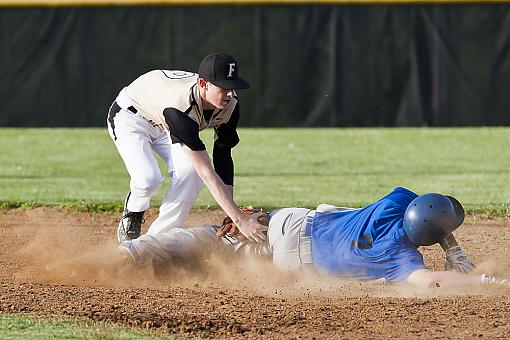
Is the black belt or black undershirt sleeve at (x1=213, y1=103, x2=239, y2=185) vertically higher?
the black belt

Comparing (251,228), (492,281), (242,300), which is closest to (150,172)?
(251,228)

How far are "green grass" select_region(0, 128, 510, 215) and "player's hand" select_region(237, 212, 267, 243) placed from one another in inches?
147

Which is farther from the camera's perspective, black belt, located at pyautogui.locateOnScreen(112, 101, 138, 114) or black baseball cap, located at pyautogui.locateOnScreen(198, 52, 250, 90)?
black belt, located at pyautogui.locateOnScreen(112, 101, 138, 114)

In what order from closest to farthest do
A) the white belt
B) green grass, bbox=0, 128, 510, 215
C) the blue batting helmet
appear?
the blue batting helmet < the white belt < green grass, bbox=0, 128, 510, 215

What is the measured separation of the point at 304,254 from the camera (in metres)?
7.10

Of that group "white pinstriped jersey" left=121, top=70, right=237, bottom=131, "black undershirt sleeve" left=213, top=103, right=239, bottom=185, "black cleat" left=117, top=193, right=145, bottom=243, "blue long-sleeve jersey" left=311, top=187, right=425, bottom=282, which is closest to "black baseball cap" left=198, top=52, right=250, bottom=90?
"white pinstriped jersey" left=121, top=70, right=237, bottom=131

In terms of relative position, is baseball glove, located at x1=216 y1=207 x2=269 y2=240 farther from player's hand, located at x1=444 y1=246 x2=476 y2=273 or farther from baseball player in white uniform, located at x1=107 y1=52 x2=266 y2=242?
player's hand, located at x1=444 y1=246 x2=476 y2=273

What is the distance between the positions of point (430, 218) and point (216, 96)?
1.65 meters

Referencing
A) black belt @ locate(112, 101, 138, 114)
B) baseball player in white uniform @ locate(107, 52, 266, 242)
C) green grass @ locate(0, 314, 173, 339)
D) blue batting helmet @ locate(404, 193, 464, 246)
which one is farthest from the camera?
black belt @ locate(112, 101, 138, 114)

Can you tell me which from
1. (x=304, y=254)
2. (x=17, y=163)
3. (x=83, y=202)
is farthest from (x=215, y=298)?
(x=17, y=163)

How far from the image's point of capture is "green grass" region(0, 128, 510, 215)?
11.5m

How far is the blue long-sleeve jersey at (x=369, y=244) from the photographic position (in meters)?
6.67

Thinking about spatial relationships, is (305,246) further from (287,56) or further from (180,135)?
(287,56)

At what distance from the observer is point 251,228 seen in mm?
6883
